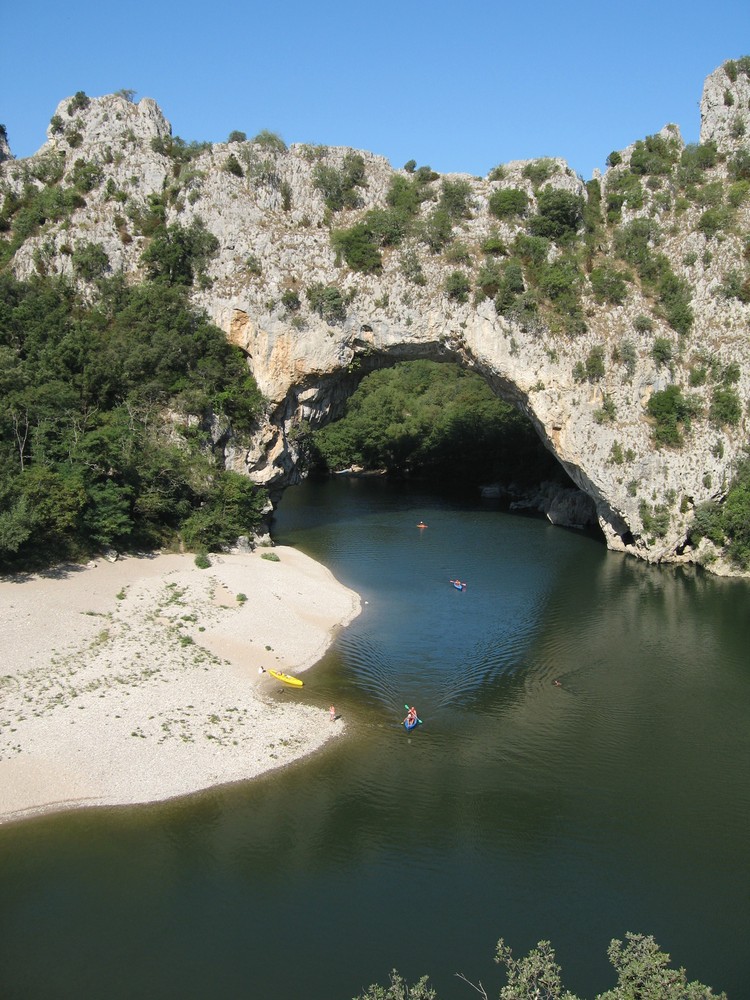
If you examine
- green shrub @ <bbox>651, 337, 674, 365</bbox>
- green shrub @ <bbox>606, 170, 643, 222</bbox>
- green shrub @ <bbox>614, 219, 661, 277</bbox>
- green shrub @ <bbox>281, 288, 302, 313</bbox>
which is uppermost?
green shrub @ <bbox>606, 170, 643, 222</bbox>

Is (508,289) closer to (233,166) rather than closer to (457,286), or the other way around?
(457,286)

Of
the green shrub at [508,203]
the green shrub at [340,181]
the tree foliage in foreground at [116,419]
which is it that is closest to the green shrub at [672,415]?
the green shrub at [508,203]

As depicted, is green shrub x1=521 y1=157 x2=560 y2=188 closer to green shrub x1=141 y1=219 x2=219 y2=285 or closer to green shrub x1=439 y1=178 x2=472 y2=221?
green shrub x1=439 y1=178 x2=472 y2=221

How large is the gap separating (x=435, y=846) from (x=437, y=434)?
65604 mm

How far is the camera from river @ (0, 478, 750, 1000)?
16.4 metres

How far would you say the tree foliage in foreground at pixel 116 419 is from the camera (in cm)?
3656

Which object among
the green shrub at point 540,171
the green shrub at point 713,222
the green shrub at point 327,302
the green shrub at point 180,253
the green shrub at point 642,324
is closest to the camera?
the green shrub at point 327,302

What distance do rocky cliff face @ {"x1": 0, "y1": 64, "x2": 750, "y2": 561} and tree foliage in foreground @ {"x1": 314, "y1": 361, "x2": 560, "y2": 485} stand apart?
22436mm

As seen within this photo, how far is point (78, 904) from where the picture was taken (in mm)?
17938

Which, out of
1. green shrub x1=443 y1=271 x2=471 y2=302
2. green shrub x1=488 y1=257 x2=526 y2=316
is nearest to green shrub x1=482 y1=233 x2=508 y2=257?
green shrub x1=488 y1=257 x2=526 y2=316

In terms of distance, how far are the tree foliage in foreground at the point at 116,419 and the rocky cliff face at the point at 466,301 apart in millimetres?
2482

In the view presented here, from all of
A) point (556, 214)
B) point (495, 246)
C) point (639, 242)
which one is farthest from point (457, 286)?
point (639, 242)

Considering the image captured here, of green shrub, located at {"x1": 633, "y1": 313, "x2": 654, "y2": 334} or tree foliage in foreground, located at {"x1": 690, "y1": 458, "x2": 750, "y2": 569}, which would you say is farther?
green shrub, located at {"x1": 633, "y1": 313, "x2": 654, "y2": 334}

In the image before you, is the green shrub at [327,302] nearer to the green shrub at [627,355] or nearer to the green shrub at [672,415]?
the green shrub at [627,355]
